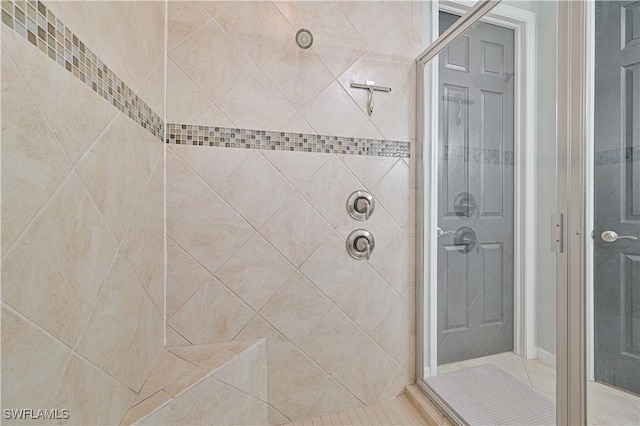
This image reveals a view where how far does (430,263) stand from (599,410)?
2.75 ft

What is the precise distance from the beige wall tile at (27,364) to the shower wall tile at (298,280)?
0.78 metres

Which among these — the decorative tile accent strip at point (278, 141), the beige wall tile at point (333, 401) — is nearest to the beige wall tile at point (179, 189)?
the decorative tile accent strip at point (278, 141)

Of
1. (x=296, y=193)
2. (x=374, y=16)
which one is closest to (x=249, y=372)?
(x=296, y=193)

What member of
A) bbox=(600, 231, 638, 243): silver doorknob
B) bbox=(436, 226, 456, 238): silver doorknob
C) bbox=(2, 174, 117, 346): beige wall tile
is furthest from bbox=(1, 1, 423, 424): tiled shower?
bbox=(600, 231, 638, 243): silver doorknob

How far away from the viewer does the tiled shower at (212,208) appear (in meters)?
0.62

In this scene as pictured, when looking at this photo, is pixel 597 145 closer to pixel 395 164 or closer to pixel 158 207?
pixel 395 164

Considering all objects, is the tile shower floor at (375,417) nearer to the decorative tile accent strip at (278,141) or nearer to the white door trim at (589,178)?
the white door trim at (589,178)

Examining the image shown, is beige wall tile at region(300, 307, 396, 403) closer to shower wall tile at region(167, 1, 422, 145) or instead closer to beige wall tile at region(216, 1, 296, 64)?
shower wall tile at region(167, 1, 422, 145)

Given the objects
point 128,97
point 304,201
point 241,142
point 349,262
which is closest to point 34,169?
point 128,97

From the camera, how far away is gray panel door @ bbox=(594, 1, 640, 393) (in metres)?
0.89

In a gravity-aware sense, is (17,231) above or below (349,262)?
above

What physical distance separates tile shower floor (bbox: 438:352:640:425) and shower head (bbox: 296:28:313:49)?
169 cm

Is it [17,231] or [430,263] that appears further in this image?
[430,263]

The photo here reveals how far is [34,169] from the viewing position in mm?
555
